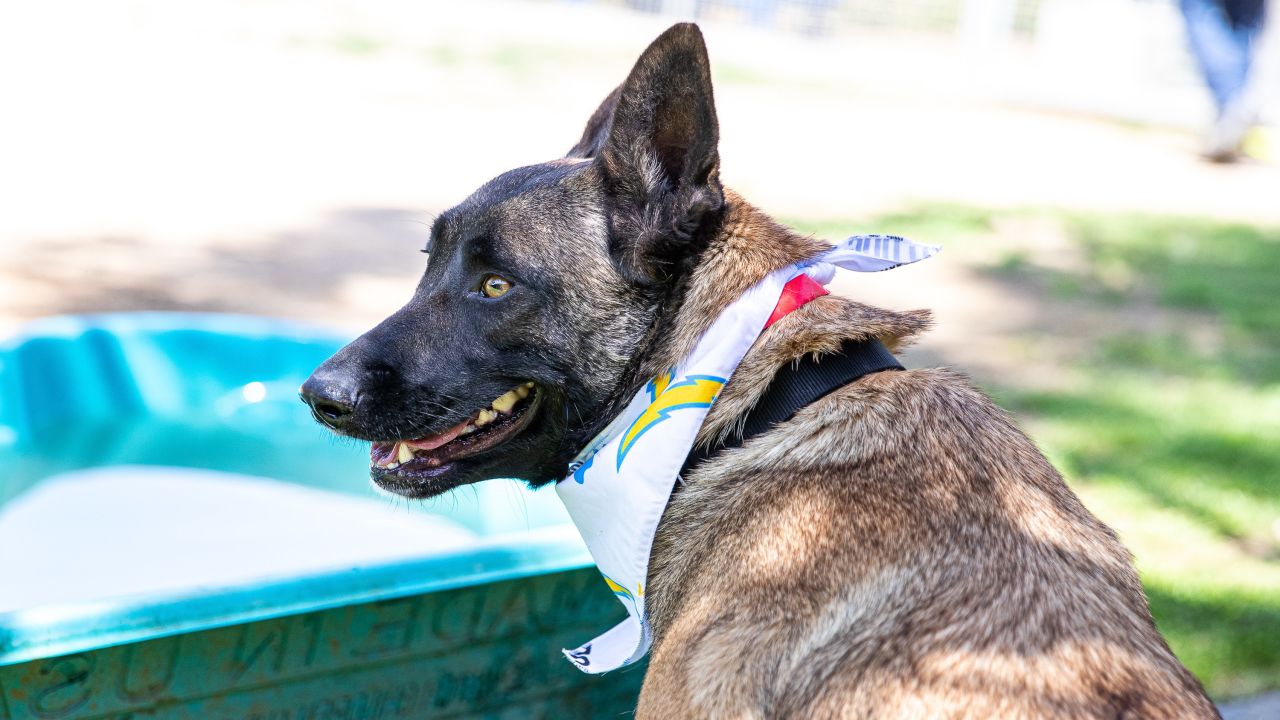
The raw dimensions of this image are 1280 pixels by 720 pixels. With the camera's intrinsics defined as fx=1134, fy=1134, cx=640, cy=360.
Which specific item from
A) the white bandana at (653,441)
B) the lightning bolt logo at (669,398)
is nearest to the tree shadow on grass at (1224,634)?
the white bandana at (653,441)

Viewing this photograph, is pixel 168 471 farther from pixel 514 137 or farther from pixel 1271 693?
pixel 514 137

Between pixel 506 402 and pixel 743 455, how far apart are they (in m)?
0.66

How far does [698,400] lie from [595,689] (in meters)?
1.22

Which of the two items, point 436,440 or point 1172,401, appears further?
point 1172,401

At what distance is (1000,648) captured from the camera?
1.93 metres

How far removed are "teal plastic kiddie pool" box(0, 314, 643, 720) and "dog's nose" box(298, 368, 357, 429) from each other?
14.4 inches

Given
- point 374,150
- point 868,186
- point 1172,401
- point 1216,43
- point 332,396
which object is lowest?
point 374,150

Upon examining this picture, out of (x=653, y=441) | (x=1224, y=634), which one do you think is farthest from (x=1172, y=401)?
(x=653, y=441)

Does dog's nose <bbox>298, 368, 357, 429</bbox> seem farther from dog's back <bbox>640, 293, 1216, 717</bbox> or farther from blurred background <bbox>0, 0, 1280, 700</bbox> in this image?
blurred background <bbox>0, 0, 1280, 700</bbox>

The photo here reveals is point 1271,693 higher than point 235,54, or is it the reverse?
point 1271,693

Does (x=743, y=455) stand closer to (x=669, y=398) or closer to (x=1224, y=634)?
(x=669, y=398)

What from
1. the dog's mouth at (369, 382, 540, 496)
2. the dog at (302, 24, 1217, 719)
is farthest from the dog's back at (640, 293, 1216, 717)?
the dog's mouth at (369, 382, 540, 496)

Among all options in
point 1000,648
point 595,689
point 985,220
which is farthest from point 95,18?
point 1000,648

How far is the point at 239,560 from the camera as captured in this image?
14.5 ft
